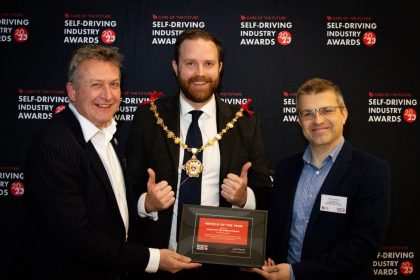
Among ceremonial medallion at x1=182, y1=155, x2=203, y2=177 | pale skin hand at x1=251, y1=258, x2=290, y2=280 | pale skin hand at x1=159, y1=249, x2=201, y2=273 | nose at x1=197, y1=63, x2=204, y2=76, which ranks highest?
nose at x1=197, y1=63, x2=204, y2=76

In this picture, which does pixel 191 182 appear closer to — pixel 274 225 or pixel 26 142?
pixel 274 225

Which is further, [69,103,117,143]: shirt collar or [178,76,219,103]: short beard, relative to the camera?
[178,76,219,103]: short beard

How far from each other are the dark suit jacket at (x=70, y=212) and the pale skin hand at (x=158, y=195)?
29 cm

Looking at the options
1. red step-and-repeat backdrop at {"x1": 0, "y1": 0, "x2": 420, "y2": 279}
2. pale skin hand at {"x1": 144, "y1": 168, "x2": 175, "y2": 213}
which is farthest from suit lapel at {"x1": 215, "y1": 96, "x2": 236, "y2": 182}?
red step-and-repeat backdrop at {"x1": 0, "y1": 0, "x2": 420, "y2": 279}

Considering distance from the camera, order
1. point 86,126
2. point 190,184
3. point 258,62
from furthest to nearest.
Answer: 1. point 258,62
2. point 190,184
3. point 86,126

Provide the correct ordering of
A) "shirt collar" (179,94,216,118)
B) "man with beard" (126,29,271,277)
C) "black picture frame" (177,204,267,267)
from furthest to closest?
1. "shirt collar" (179,94,216,118)
2. "man with beard" (126,29,271,277)
3. "black picture frame" (177,204,267,267)

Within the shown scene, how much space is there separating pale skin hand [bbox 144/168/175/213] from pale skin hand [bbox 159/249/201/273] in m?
0.28

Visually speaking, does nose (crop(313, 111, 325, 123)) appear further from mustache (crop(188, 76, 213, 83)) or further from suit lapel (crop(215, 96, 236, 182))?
mustache (crop(188, 76, 213, 83))

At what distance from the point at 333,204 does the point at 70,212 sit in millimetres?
1370

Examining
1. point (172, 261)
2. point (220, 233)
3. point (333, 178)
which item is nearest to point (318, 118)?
point (333, 178)

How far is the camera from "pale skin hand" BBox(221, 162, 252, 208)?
234 centimetres

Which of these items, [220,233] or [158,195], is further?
[158,195]

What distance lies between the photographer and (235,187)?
7.66 ft

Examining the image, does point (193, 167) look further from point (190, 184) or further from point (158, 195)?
point (158, 195)
